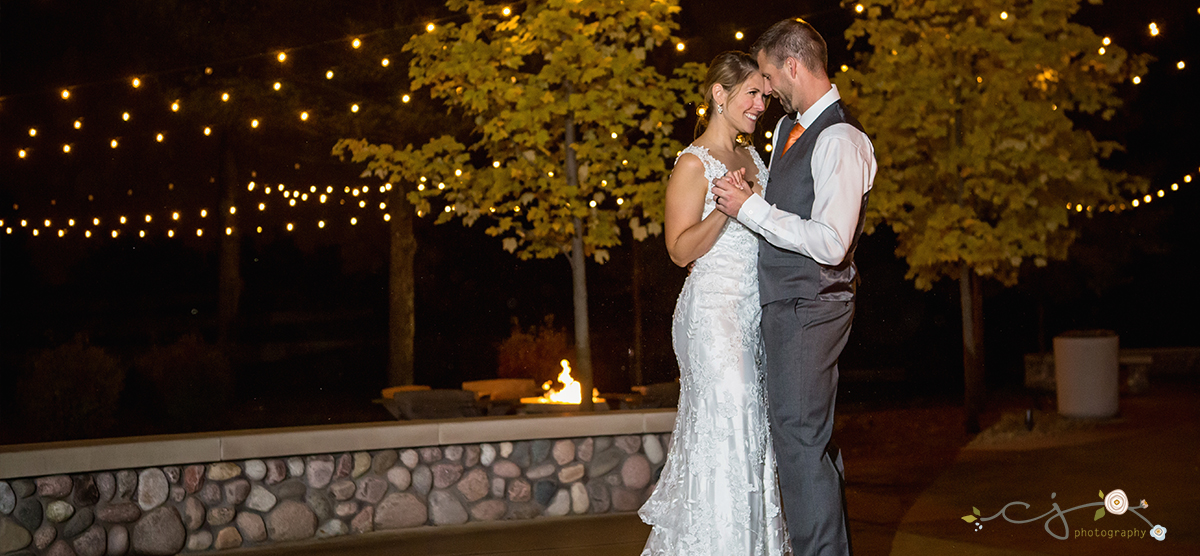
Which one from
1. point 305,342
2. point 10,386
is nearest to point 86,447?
point 10,386

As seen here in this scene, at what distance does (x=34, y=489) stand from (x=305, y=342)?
1134cm

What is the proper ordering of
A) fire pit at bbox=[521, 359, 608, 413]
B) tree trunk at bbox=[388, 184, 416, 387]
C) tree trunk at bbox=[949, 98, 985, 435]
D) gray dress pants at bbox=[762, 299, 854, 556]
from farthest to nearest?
tree trunk at bbox=[388, 184, 416, 387] < tree trunk at bbox=[949, 98, 985, 435] < fire pit at bbox=[521, 359, 608, 413] < gray dress pants at bbox=[762, 299, 854, 556]

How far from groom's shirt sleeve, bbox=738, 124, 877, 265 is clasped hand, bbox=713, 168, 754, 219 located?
19 millimetres

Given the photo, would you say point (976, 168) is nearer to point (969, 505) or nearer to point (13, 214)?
point (969, 505)

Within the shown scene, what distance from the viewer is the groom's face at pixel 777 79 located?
299cm

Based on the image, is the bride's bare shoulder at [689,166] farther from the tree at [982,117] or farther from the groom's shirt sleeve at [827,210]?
the tree at [982,117]

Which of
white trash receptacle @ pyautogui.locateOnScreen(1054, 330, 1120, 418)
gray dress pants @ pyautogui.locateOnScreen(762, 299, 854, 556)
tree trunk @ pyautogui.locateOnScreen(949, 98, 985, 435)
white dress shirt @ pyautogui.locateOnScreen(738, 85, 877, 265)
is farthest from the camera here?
white trash receptacle @ pyautogui.locateOnScreen(1054, 330, 1120, 418)

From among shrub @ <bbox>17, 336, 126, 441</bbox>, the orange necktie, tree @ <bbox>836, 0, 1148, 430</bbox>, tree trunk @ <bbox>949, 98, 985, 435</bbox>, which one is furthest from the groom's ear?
shrub @ <bbox>17, 336, 126, 441</bbox>

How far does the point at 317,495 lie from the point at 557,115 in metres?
2.89

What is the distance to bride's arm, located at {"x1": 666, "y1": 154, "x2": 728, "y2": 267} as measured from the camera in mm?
3234

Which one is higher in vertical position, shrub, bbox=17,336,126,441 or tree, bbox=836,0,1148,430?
tree, bbox=836,0,1148,430

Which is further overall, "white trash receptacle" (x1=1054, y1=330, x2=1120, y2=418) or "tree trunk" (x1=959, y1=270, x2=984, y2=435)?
"white trash receptacle" (x1=1054, y1=330, x2=1120, y2=418)

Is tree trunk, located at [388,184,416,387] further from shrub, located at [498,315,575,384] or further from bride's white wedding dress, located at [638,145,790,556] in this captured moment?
bride's white wedding dress, located at [638,145,790,556]

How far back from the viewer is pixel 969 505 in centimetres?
522
